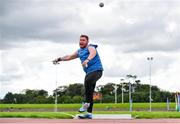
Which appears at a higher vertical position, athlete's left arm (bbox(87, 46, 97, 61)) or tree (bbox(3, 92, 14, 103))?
tree (bbox(3, 92, 14, 103))

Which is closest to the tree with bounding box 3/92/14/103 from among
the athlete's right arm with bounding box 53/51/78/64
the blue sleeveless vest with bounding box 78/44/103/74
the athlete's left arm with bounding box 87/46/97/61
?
the athlete's right arm with bounding box 53/51/78/64

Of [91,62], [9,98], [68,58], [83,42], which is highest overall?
[9,98]

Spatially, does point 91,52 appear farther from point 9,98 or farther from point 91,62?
point 9,98

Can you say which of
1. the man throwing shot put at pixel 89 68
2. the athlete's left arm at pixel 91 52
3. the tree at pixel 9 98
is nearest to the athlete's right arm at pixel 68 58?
the man throwing shot put at pixel 89 68

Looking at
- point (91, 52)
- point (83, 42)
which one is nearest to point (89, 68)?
point (91, 52)

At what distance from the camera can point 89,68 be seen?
1191 cm

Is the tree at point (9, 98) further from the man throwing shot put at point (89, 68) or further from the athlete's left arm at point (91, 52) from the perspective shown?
the athlete's left arm at point (91, 52)

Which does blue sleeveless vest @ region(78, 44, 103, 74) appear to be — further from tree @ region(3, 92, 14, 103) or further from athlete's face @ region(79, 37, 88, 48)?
tree @ region(3, 92, 14, 103)

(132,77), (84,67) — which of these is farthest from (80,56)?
(132,77)

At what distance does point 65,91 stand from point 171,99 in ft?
90.7

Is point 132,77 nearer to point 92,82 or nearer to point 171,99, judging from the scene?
point 171,99

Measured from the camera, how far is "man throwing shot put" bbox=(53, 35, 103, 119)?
11710mm

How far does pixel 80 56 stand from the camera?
40.2 ft

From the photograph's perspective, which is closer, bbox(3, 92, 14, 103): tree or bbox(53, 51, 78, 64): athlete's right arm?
bbox(53, 51, 78, 64): athlete's right arm
